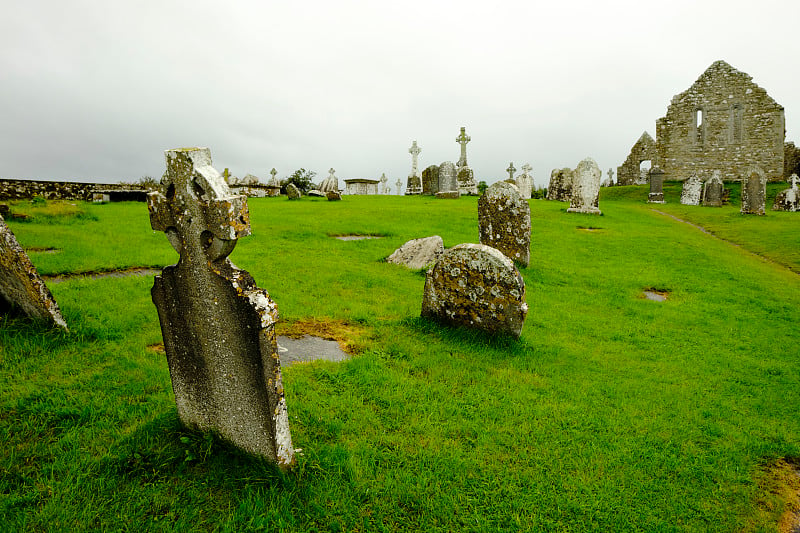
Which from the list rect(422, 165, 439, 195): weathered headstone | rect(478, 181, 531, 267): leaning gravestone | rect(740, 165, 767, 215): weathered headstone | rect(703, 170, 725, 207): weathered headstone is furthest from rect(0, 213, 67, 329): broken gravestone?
rect(703, 170, 725, 207): weathered headstone

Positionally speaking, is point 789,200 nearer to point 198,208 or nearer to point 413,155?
point 413,155

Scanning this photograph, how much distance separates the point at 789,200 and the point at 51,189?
139 ft

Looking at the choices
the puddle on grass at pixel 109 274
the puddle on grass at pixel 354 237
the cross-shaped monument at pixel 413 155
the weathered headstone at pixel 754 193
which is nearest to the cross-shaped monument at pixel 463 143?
the cross-shaped monument at pixel 413 155

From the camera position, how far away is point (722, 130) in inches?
1537

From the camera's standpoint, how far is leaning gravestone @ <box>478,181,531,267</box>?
11414 mm

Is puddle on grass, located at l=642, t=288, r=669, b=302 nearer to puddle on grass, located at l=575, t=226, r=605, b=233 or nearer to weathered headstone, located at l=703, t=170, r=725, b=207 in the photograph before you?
puddle on grass, located at l=575, t=226, r=605, b=233

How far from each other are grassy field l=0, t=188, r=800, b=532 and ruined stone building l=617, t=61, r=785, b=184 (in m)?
36.3

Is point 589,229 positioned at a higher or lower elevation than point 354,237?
lower

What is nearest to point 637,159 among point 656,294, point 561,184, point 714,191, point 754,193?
point 714,191

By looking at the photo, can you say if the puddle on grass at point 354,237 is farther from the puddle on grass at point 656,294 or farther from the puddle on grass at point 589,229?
the puddle on grass at point 589,229

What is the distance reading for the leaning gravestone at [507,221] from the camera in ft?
37.4

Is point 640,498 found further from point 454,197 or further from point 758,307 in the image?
point 454,197

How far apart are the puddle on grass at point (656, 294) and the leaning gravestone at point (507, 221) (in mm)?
2754

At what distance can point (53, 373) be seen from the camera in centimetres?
477
